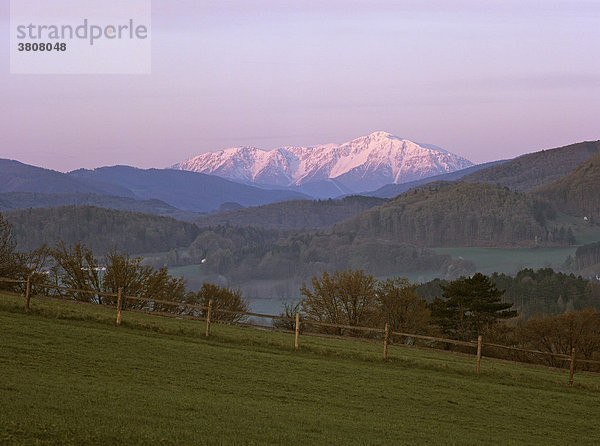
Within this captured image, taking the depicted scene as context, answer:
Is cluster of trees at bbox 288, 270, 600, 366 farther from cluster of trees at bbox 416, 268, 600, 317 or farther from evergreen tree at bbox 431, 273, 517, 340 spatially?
cluster of trees at bbox 416, 268, 600, 317

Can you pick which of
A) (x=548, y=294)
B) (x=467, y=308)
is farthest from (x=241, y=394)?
(x=548, y=294)

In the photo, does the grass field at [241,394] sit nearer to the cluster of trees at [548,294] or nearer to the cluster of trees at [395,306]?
the cluster of trees at [395,306]

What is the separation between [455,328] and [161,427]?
6100 centimetres

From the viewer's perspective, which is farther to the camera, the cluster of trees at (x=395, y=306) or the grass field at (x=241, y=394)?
the cluster of trees at (x=395, y=306)

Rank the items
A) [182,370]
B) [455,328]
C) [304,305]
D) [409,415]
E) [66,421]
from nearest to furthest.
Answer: [66,421] < [409,415] < [182,370] < [304,305] < [455,328]

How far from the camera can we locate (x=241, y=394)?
61.7ft

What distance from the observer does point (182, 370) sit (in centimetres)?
2108

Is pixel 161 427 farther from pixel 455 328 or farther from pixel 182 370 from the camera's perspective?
pixel 455 328

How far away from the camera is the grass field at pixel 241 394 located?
13.5 metres

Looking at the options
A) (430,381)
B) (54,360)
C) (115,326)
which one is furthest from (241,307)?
(54,360)

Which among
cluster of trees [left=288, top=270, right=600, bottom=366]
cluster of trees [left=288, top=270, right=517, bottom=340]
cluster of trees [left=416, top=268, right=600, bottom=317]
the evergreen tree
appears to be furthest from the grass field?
cluster of trees [left=416, top=268, right=600, bottom=317]

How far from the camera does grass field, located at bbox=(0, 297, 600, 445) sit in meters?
13.5

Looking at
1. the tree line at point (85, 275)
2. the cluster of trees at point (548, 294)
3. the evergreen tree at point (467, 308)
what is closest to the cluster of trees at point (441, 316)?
the evergreen tree at point (467, 308)

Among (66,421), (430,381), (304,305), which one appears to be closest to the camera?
(66,421)
